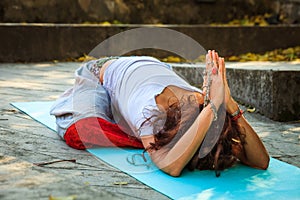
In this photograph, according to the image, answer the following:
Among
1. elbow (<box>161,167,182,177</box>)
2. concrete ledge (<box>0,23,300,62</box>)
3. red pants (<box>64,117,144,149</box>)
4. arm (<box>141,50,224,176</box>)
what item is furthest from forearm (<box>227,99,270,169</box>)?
concrete ledge (<box>0,23,300,62</box>)

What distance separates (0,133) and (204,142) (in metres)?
1.12

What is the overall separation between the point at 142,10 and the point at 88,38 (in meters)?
1.09

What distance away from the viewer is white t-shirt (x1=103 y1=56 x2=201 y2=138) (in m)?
2.62

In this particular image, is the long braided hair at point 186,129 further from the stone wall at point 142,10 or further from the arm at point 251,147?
the stone wall at point 142,10

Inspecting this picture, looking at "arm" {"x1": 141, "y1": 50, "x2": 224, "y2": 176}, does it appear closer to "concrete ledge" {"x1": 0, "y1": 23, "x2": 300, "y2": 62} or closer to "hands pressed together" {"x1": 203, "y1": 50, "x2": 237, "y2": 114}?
"hands pressed together" {"x1": 203, "y1": 50, "x2": 237, "y2": 114}

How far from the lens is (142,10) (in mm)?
7312

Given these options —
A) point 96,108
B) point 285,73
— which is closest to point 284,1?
point 285,73

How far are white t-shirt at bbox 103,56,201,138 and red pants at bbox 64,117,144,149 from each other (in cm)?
6

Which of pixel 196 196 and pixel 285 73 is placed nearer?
pixel 196 196

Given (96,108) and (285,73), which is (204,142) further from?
(285,73)

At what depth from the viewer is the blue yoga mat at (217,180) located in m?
2.20

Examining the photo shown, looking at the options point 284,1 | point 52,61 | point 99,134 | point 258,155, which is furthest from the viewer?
point 284,1

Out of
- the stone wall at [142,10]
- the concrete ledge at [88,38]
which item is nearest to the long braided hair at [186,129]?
the concrete ledge at [88,38]

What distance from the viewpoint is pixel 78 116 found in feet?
9.47
